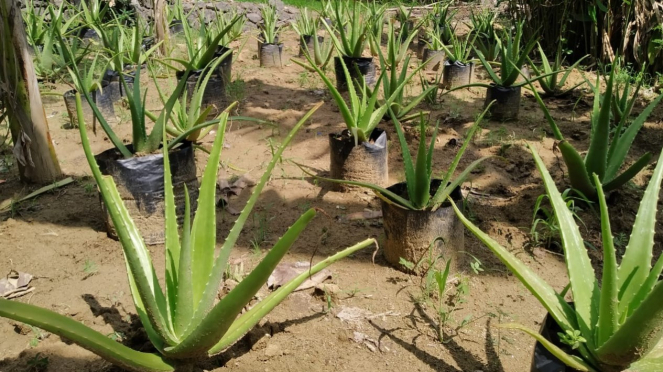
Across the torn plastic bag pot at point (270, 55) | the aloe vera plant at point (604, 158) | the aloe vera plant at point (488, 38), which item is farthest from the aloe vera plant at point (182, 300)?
the torn plastic bag pot at point (270, 55)

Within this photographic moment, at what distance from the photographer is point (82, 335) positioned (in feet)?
4.85

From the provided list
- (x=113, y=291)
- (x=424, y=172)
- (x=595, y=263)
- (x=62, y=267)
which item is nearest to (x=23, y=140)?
(x=62, y=267)

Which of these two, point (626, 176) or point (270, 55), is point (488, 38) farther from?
point (626, 176)

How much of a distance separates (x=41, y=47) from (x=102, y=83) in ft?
5.38

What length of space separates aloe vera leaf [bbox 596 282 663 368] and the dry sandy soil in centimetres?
49

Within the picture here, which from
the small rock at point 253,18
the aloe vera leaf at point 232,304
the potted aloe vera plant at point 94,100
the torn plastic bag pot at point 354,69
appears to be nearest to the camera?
the aloe vera leaf at point 232,304

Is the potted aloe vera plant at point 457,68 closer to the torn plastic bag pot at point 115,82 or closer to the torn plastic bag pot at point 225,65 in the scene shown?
the torn plastic bag pot at point 225,65

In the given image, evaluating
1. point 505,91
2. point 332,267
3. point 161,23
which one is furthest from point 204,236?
point 161,23

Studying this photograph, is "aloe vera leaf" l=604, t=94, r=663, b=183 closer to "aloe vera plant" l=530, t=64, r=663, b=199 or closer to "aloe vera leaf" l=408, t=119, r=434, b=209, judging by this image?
"aloe vera plant" l=530, t=64, r=663, b=199

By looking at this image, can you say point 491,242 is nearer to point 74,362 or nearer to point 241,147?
point 74,362

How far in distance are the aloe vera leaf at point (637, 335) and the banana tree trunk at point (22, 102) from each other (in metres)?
3.05

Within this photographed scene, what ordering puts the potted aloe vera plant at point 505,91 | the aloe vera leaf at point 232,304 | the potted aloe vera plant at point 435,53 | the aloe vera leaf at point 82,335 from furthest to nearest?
the potted aloe vera plant at point 435,53 → the potted aloe vera plant at point 505,91 → the aloe vera leaf at point 82,335 → the aloe vera leaf at point 232,304

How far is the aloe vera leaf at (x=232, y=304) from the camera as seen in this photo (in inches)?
49.9

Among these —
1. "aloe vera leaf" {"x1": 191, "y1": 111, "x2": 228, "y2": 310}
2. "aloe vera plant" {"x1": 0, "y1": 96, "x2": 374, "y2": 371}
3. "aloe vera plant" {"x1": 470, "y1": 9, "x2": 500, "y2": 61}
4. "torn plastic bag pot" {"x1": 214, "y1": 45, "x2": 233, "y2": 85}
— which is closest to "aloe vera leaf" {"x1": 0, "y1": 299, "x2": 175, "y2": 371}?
"aloe vera plant" {"x1": 0, "y1": 96, "x2": 374, "y2": 371}
